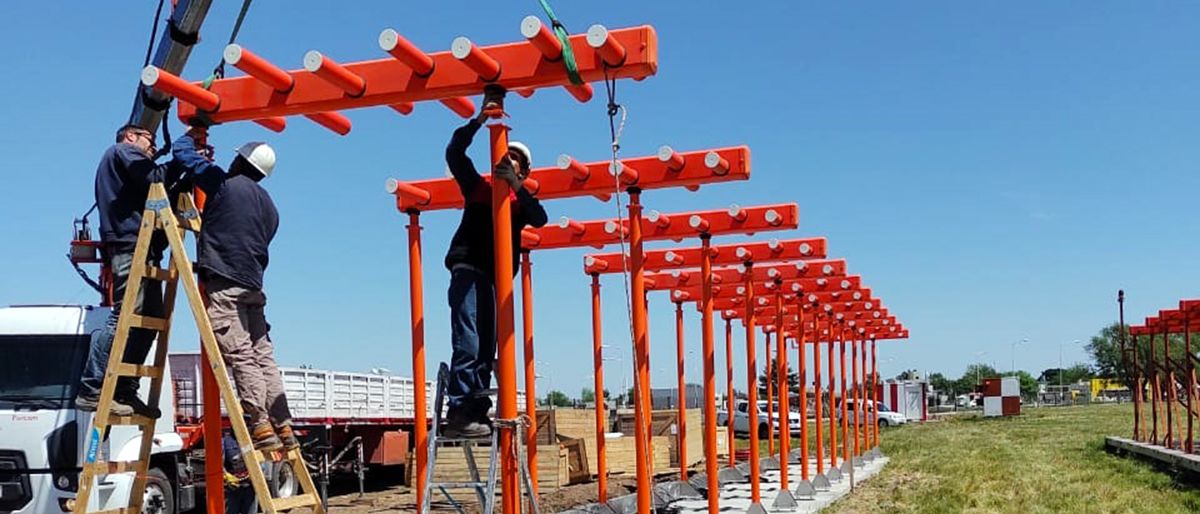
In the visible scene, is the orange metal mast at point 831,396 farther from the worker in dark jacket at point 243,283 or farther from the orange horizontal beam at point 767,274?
the worker in dark jacket at point 243,283

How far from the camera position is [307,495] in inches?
225

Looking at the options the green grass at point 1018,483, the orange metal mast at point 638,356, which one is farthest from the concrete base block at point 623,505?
the green grass at point 1018,483

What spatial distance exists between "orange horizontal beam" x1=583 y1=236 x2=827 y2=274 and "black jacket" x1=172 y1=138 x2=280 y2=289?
6.36m

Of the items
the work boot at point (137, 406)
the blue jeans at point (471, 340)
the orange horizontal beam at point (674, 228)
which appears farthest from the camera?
the orange horizontal beam at point (674, 228)

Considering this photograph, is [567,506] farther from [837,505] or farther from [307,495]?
[307,495]

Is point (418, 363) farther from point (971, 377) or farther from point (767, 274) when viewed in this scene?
point (971, 377)

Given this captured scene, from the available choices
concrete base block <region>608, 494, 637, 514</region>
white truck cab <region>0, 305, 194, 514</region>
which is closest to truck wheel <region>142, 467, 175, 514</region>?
white truck cab <region>0, 305, 194, 514</region>

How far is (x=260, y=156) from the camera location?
21.2 feet

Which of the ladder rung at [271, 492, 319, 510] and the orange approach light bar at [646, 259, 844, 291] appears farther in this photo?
the orange approach light bar at [646, 259, 844, 291]

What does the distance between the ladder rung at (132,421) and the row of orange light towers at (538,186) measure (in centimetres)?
35

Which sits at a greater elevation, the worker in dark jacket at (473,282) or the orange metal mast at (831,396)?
the worker in dark jacket at (473,282)

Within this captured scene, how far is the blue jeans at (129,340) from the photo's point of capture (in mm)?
5871

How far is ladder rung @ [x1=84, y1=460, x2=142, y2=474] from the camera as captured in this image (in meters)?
5.61

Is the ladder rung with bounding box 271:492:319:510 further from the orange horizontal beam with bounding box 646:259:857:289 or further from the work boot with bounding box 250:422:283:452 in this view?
the orange horizontal beam with bounding box 646:259:857:289
